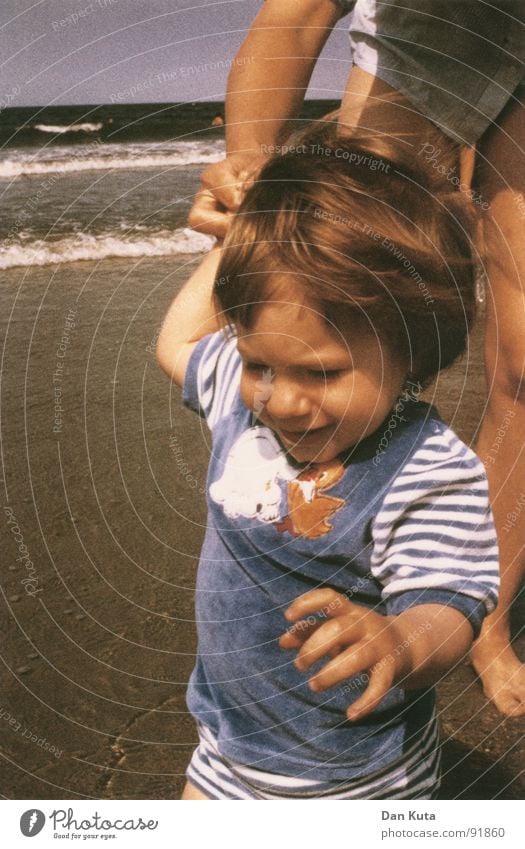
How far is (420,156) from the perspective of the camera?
25.7 inches

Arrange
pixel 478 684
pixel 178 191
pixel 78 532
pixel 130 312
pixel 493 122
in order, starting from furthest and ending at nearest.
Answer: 1. pixel 178 191
2. pixel 130 312
3. pixel 78 532
4. pixel 478 684
5. pixel 493 122

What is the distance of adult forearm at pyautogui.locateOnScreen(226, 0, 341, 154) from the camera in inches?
26.9

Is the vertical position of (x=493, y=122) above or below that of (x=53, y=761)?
above

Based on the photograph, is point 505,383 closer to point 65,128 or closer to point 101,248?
point 101,248

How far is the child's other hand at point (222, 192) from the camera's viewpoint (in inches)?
24.3

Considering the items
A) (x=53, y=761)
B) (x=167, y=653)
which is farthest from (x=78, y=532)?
(x=53, y=761)

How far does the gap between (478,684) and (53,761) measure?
0.39m

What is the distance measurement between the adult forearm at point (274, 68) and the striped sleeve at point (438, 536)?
11.0 inches

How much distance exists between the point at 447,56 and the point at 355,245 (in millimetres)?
249

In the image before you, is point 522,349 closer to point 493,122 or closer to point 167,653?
point 493,122

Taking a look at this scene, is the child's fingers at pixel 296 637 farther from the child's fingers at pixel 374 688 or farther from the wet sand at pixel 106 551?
the wet sand at pixel 106 551

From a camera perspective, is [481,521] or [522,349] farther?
[522,349]
